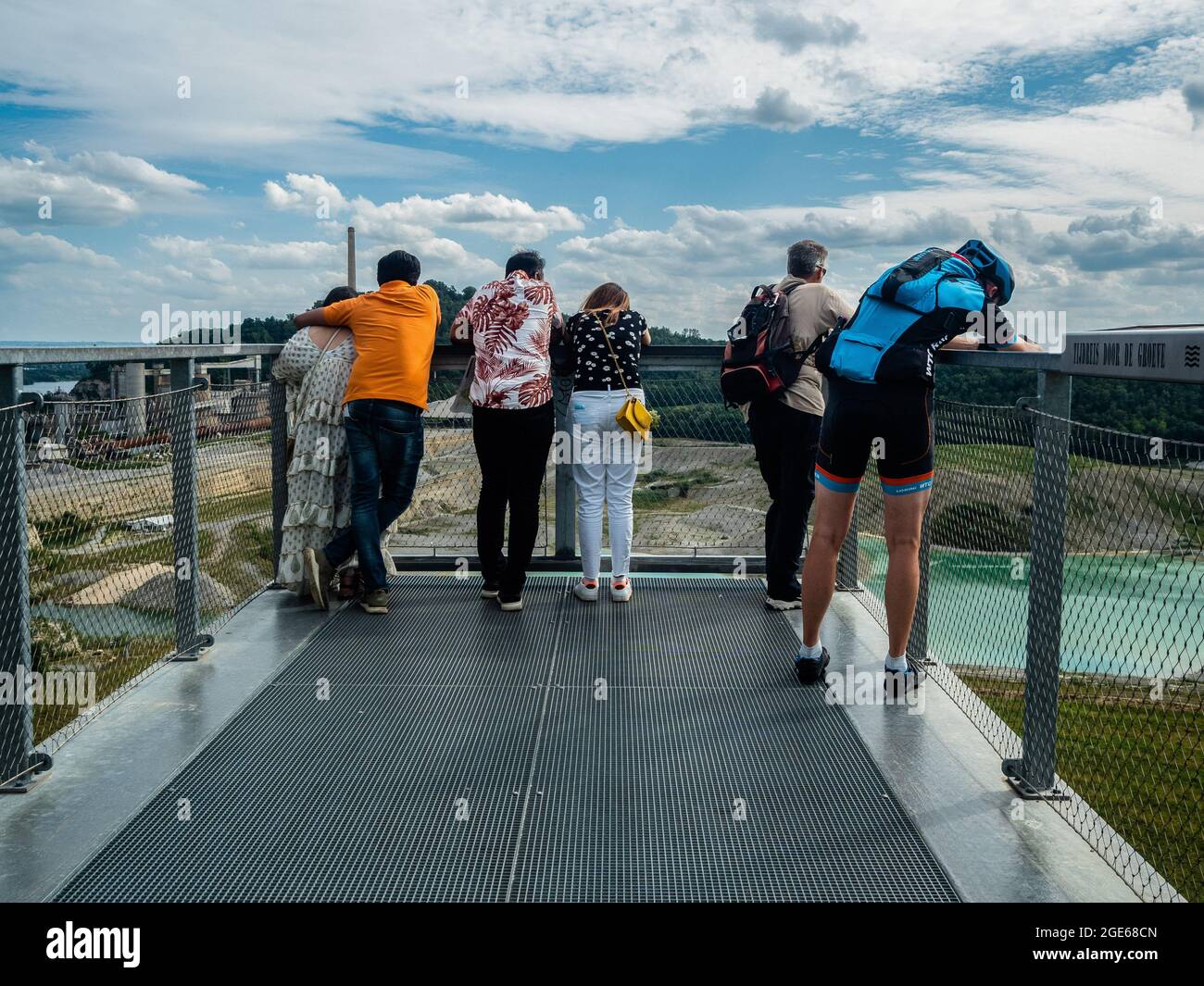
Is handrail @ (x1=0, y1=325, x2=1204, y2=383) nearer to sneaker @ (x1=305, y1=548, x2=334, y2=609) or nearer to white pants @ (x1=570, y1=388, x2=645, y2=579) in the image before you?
sneaker @ (x1=305, y1=548, x2=334, y2=609)

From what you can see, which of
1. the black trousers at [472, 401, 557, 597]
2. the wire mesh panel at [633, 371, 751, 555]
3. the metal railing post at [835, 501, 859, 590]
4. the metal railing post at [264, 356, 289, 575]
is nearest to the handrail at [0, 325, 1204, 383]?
the metal railing post at [264, 356, 289, 575]

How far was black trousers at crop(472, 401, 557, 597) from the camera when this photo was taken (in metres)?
5.48

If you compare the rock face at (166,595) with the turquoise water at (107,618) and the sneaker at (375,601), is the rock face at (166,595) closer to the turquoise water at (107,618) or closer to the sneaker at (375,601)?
the turquoise water at (107,618)

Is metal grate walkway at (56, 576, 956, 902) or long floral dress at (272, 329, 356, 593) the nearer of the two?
metal grate walkway at (56, 576, 956, 902)

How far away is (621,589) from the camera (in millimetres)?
5871

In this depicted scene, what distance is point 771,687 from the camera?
4504mm

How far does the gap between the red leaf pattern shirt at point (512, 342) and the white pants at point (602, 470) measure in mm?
276

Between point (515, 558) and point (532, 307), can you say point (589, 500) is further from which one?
point (532, 307)

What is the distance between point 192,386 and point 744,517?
10.5 ft

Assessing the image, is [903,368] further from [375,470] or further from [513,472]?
[375,470]

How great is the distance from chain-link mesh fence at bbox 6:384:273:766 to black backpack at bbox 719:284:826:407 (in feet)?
8.14

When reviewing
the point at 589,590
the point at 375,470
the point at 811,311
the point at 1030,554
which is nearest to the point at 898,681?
the point at 1030,554

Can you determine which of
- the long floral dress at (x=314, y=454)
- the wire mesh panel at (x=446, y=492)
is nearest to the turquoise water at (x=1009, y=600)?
the wire mesh panel at (x=446, y=492)
